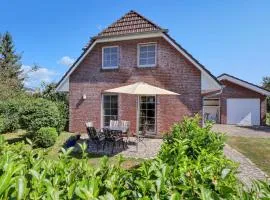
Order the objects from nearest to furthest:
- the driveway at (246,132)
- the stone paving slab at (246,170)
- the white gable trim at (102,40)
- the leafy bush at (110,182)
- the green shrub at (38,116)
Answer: the leafy bush at (110,182)
the stone paving slab at (246,170)
the green shrub at (38,116)
the white gable trim at (102,40)
the driveway at (246,132)

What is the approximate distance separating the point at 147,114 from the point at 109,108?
105 inches

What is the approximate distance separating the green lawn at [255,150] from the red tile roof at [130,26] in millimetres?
8161

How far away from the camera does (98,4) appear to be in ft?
42.0

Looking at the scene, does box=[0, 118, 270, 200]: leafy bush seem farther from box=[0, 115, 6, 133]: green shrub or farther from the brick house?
box=[0, 115, 6, 133]: green shrub

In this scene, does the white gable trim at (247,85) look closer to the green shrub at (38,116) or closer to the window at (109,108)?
the window at (109,108)

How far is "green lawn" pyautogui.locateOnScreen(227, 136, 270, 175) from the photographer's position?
33.8ft

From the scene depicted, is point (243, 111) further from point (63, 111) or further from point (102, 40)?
point (63, 111)

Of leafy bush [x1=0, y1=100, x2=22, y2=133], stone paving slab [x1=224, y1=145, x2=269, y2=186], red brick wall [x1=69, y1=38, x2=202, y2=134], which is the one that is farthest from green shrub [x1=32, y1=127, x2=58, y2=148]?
stone paving slab [x1=224, y1=145, x2=269, y2=186]

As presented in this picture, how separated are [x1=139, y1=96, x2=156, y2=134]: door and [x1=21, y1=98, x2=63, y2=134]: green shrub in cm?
529

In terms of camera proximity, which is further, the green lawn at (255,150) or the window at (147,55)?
the window at (147,55)

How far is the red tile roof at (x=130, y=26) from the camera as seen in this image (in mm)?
15789

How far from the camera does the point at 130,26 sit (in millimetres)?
16422

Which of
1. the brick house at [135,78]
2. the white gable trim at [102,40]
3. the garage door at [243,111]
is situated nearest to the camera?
the brick house at [135,78]

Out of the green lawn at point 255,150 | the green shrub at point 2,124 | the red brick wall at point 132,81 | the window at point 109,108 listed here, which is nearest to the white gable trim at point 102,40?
the red brick wall at point 132,81
